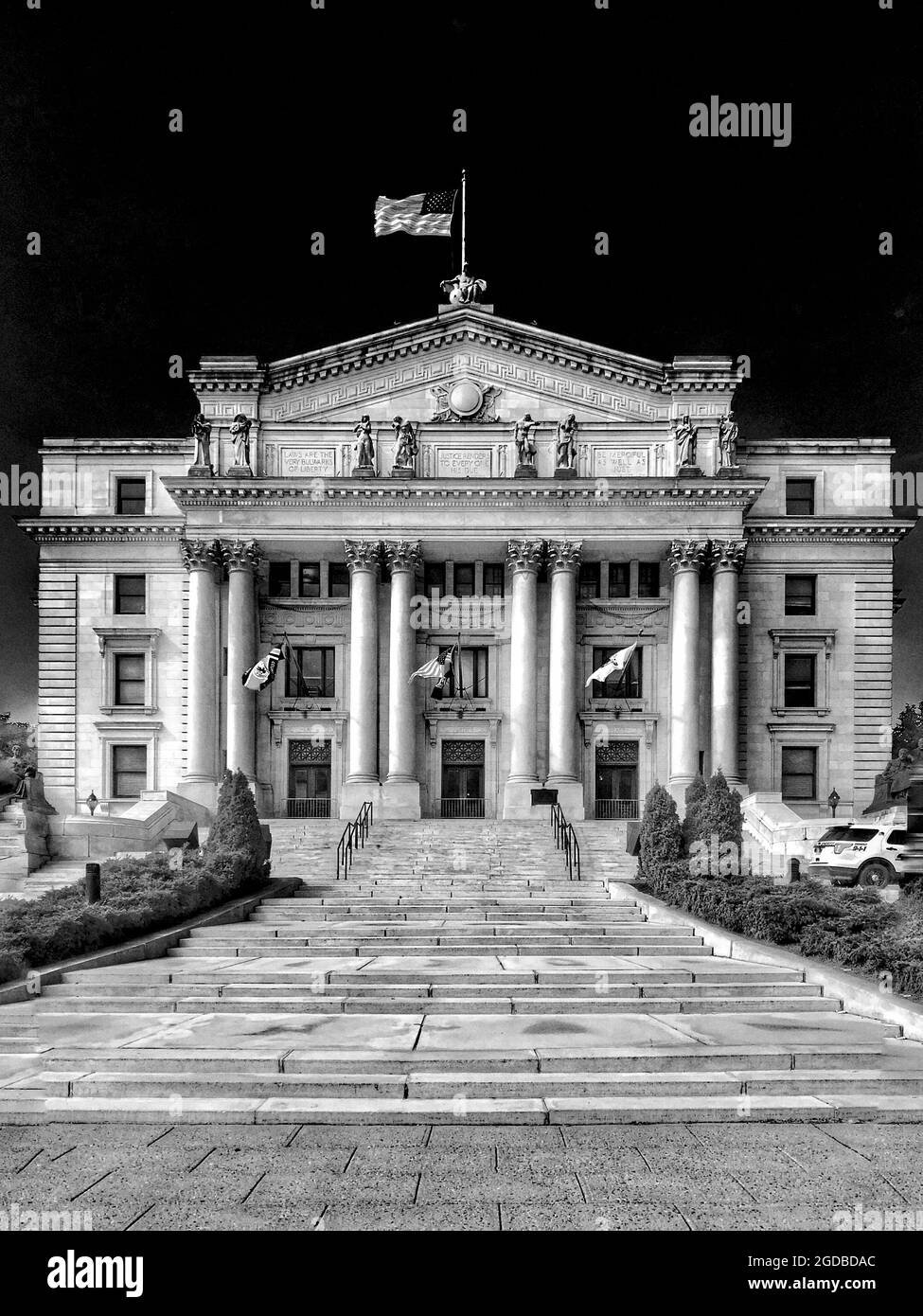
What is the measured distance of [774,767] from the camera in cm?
4484

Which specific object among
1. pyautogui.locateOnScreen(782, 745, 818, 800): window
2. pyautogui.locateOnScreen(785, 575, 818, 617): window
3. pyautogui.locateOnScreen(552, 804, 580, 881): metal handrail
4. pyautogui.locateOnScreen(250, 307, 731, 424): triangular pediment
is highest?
pyautogui.locateOnScreen(250, 307, 731, 424): triangular pediment

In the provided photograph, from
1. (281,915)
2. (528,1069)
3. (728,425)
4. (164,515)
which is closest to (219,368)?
(164,515)

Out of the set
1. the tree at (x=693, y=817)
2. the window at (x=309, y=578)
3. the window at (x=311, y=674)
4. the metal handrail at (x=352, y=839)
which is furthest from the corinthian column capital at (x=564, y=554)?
the tree at (x=693, y=817)

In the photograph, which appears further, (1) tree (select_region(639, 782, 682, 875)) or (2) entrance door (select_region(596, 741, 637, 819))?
(2) entrance door (select_region(596, 741, 637, 819))

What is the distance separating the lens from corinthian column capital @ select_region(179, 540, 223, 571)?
42.7 m

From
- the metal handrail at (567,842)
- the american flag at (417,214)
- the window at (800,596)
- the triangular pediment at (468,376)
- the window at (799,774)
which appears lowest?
the metal handrail at (567,842)

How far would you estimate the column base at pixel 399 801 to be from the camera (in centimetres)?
4119

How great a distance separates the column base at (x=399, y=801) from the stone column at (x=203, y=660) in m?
7.43

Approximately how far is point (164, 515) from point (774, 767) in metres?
31.0

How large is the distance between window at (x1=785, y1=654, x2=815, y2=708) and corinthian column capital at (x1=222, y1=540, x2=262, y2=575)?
24933 millimetres

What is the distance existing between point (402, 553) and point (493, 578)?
5085mm

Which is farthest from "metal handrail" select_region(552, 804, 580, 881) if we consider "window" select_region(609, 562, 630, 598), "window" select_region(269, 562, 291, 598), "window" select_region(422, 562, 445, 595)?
"window" select_region(269, 562, 291, 598)

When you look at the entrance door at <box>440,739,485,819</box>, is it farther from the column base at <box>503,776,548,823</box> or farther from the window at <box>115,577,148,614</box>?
the window at <box>115,577,148,614</box>

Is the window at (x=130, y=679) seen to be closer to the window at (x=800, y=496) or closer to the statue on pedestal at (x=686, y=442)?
the statue on pedestal at (x=686, y=442)
